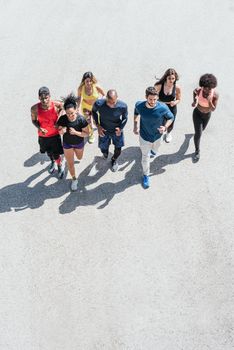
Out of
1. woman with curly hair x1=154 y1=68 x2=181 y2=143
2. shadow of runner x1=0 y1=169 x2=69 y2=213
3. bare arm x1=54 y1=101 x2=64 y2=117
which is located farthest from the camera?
shadow of runner x1=0 y1=169 x2=69 y2=213

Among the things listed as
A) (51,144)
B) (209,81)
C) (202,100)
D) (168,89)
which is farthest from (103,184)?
(209,81)

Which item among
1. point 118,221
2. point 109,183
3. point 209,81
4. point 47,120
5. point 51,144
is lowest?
point 118,221

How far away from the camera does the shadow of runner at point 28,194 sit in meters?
7.55

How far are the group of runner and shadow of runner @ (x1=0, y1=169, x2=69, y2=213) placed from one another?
11.9 inches

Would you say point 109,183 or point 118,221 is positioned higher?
point 109,183

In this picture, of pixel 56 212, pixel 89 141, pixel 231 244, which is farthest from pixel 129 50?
pixel 231 244

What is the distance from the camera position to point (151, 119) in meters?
6.79

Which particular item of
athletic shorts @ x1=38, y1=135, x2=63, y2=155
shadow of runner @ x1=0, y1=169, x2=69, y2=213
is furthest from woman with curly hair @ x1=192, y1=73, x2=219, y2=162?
shadow of runner @ x1=0, y1=169, x2=69, y2=213

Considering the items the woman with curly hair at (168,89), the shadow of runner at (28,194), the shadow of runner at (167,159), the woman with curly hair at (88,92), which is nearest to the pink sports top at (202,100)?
the woman with curly hair at (168,89)

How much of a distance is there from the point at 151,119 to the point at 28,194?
292cm

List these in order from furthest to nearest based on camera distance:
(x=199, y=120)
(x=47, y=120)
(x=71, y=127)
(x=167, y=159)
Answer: (x=167, y=159)
(x=199, y=120)
(x=47, y=120)
(x=71, y=127)

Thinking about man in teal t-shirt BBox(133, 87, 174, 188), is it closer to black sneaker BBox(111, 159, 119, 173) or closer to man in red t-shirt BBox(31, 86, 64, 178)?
black sneaker BBox(111, 159, 119, 173)

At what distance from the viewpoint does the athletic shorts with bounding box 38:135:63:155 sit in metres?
7.11

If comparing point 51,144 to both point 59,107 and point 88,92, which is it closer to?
point 59,107
